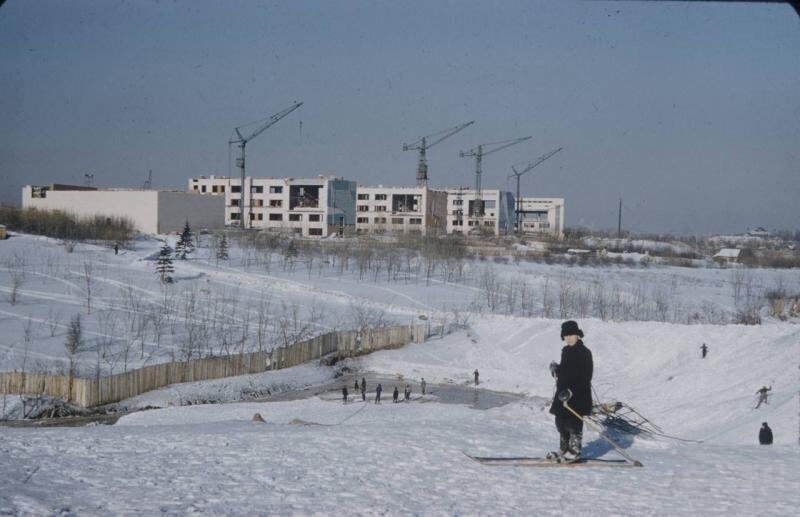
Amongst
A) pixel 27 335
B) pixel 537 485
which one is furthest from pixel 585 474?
pixel 27 335

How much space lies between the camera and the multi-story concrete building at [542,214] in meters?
125

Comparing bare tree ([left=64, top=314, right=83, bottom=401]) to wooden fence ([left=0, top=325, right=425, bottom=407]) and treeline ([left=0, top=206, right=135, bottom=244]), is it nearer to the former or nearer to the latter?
wooden fence ([left=0, top=325, right=425, bottom=407])

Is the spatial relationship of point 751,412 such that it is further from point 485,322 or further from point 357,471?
point 485,322

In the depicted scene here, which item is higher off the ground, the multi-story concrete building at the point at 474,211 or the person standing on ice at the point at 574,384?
the multi-story concrete building at the point at 474,211

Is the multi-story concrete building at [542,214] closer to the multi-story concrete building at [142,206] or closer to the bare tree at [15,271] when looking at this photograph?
the multi-story concrete building at [142,206]

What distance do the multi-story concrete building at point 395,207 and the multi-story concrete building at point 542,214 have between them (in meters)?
30.3

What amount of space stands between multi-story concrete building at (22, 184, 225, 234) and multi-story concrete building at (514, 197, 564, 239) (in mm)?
60116

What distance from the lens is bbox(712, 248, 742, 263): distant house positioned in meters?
72.8

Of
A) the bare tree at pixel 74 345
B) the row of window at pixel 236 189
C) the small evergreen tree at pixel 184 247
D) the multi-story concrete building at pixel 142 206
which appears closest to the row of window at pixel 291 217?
the row of window at pixel 236 189

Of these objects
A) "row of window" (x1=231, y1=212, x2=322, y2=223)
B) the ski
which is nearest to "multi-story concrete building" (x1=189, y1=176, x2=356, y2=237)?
"row of window" (x1=231, y1=212, x2=322, y2=223)

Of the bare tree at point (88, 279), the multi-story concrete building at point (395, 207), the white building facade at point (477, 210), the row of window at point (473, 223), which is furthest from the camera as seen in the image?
the white building facade at point (477, 210)

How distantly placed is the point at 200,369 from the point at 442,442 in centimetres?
1930

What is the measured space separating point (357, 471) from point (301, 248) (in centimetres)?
5508

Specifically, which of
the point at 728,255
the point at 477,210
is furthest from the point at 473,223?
the point at 728,255
